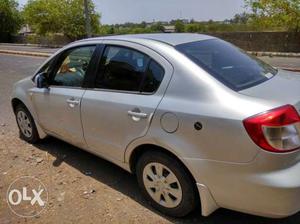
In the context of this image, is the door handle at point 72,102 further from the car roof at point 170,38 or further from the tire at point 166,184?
the tire at point 166,184

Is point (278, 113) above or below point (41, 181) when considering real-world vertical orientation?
above

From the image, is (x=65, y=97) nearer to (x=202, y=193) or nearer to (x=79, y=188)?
(x=79, y=188)

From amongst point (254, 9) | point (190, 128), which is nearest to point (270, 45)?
point (254, 9)

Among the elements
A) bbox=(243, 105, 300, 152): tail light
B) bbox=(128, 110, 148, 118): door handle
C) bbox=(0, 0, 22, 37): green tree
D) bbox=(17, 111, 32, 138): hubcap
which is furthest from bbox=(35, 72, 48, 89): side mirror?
bbox=(0, 0, 22, 37): green tree

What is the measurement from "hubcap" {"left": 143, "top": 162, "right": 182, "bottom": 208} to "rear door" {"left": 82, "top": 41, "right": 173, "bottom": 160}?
1.09 feet

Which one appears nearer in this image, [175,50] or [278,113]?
[278,113]

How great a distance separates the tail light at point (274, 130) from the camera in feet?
8.77

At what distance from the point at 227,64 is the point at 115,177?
1867 mm

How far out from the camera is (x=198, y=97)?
9.91 feet

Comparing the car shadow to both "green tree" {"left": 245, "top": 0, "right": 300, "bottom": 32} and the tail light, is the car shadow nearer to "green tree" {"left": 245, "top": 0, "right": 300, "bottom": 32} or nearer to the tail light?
the tail light

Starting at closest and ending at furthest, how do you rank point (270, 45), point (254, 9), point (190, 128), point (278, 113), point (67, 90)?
point (278, 113)
point (190, 128)
point (67, 90)
point (270, 45)
point (254, 9)

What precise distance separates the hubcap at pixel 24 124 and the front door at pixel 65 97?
559 mm

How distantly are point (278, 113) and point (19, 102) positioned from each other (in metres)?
3.97

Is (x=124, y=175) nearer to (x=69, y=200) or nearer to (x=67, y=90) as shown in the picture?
(x=69, y=200)
